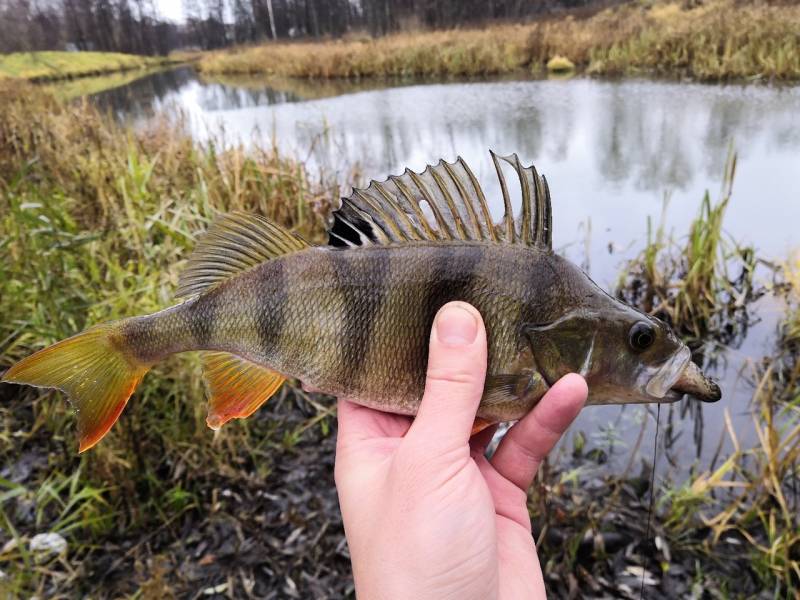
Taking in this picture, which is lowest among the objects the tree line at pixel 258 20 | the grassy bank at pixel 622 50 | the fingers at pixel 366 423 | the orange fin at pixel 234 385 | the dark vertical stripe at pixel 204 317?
the fingers at pixel 366 423

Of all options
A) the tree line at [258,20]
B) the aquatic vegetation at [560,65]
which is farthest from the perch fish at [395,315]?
the tree line at [258,20]

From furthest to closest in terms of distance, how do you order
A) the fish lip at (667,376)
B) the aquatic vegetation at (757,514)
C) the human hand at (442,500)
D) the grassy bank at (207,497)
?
the grassy bank at (207,497), the aquatic vegetation at (757,514), the fish lip at (667,376), the human hand at (442,500)

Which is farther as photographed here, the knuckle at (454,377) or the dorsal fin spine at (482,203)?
the dorsal fin spine at (482,203)

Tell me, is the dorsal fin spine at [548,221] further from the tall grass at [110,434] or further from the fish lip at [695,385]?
the tall grass at [110,434]

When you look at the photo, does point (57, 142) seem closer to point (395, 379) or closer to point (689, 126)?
point (395, 379)

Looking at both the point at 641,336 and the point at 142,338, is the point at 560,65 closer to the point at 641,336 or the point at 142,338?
the point at 641,336

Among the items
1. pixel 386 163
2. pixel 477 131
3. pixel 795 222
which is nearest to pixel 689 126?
pixel 477 131

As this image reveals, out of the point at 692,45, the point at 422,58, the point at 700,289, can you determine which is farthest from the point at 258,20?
the point at 700,289
